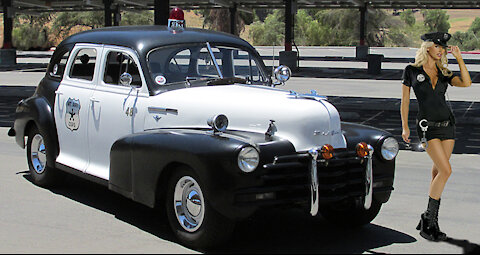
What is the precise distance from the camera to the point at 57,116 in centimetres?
808

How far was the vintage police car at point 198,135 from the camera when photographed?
18.7 feet

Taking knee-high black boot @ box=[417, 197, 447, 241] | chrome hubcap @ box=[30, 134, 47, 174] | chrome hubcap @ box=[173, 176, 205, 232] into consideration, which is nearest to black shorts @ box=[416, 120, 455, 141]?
knee-high black boot @ box=[417, 197, 447, 241]

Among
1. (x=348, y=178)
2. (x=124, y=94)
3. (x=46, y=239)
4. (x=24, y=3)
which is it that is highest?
(x=24, y=3)

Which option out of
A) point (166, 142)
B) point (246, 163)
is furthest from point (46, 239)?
point (246, 163)

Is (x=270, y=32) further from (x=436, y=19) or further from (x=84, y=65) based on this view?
(x=84, y=65)

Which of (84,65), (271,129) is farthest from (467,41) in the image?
(271,129)

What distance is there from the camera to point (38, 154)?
851 centimetres

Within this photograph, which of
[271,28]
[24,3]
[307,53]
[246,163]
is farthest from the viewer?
[271,28]

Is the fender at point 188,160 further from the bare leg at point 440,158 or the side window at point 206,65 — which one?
the bare leg at point 440,158

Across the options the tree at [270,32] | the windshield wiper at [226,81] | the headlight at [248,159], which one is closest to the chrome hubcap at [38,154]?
the windshield wiper at [226,81]

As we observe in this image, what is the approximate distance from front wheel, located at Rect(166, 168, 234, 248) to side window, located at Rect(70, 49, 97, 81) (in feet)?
Answer: 7.24

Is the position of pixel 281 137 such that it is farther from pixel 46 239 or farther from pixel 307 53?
pixel 307 53

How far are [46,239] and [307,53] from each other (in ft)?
197

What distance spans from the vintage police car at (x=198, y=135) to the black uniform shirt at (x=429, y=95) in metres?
0.42
